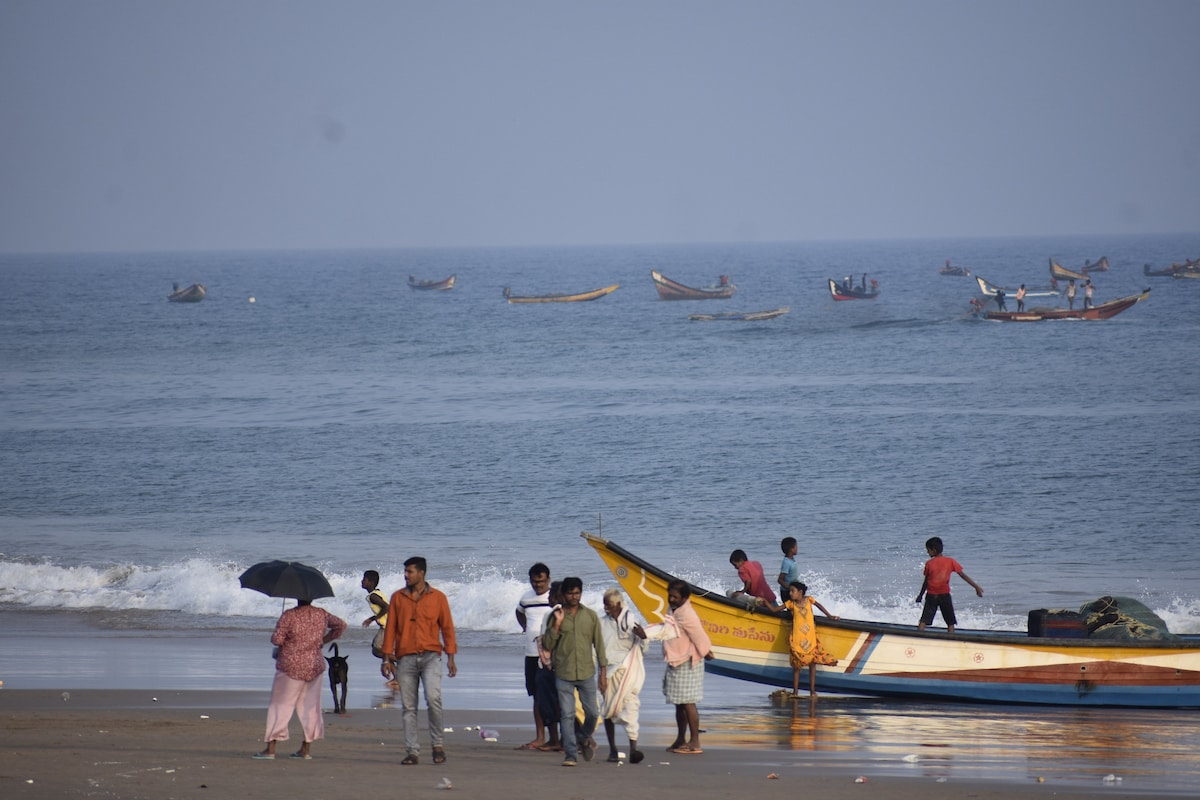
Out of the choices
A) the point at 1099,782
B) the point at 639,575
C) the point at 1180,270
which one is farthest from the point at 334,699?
the point at 1180,270

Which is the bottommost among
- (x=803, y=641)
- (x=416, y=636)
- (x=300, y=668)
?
(x=803, y=641)

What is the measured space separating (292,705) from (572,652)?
72.1 inches

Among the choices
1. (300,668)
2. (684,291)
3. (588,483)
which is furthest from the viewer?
(684,291)

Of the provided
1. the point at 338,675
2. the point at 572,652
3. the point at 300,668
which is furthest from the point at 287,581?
the point at 338,675

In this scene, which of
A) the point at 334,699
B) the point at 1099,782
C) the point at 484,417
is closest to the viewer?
the point at 1099,782

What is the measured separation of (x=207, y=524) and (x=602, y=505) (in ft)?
24.9

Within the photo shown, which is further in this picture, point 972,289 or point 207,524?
point 972,289

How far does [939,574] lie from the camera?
12.5m

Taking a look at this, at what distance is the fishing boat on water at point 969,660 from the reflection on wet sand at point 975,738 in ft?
0.50

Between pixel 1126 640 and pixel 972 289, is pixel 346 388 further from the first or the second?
pixel 972 289

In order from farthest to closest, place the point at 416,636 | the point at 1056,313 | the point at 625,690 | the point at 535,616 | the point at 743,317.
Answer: the point at 743,317, the point at 1056,313, the point at 535,616, the point at 625,690, the point at 416,636

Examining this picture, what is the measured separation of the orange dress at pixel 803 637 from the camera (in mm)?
11656

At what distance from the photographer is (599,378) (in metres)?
52.6

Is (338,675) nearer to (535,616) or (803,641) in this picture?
(535,616)
